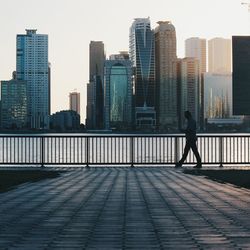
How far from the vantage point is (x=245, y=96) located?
14461 millimetres

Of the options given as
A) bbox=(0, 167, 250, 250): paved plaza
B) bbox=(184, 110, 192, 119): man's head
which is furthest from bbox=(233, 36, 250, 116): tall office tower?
bbox=(184, 110, 192, 119): man's head

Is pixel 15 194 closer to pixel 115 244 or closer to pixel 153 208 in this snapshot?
pixel 153 208

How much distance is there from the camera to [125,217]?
8.71m

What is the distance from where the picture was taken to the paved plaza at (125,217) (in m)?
6.61

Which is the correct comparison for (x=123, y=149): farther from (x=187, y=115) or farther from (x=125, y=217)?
(x=125, y=217)

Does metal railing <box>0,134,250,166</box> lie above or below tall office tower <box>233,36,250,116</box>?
below

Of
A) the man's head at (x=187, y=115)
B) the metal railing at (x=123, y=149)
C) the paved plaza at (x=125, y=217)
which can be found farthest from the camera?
the metal railing at (x=123, y=149)

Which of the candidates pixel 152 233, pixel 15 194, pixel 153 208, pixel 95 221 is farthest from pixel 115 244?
pixel 15 194

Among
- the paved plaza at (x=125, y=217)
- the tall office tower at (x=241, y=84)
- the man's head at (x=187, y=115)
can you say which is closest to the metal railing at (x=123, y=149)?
the man's head at (x=187, y=115)

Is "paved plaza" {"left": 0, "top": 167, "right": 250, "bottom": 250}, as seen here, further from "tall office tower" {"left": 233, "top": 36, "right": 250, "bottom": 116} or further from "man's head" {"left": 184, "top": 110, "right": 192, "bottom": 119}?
"man's head" {"left": 184, "top": 110, "right": 192, "bottom": 119}

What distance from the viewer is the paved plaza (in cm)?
661

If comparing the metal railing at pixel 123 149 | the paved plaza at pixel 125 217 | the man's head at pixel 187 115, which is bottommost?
the paved plaza at pixel 125 217

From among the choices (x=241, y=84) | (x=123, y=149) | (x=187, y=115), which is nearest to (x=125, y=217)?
(x=241, y=84)

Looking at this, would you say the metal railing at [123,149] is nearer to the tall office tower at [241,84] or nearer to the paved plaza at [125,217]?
the tall office tower at [241,84]
